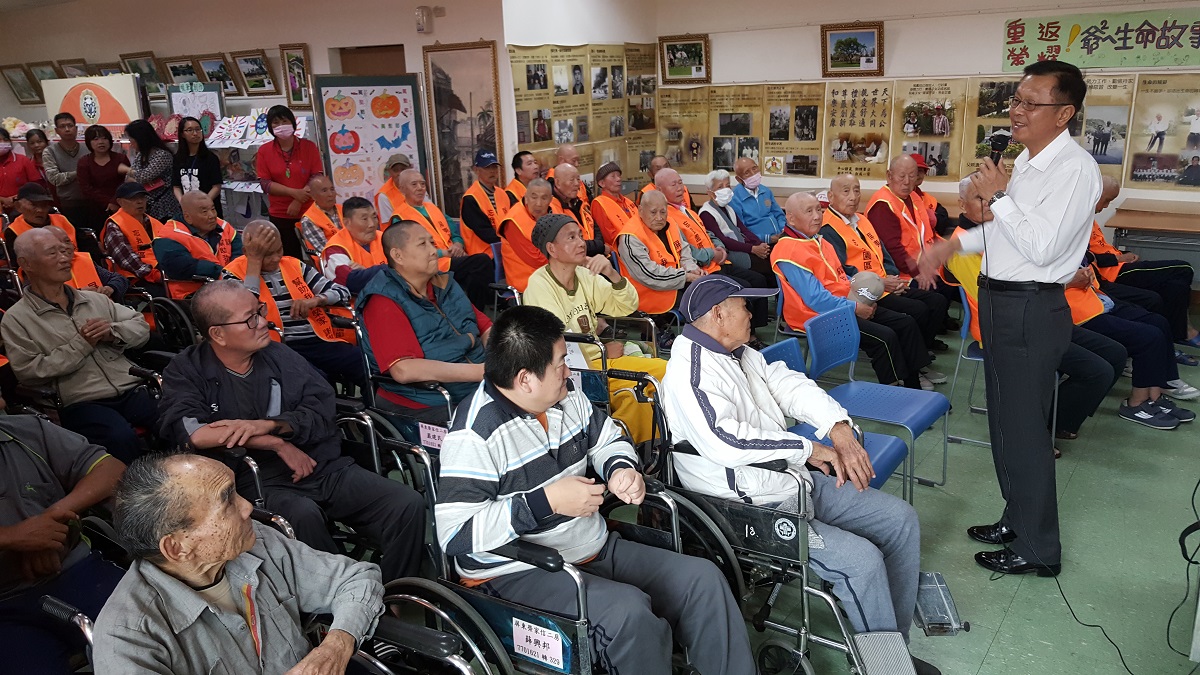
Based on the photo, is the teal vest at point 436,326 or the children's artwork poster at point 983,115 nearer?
the teal vest at point 436,326

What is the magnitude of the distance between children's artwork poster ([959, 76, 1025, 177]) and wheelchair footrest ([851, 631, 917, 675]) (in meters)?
5.42

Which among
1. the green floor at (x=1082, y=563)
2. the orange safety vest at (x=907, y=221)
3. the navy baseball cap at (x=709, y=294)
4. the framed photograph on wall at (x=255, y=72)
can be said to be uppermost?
the framed photograph on wall at (x=255, y=72)

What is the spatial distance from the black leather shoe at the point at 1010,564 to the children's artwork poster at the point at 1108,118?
4.63 m

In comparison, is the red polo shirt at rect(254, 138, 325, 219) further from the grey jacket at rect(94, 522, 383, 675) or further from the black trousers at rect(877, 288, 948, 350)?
the grey jacket at rect(94, 522, 383, 675)

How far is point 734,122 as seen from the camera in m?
7.85

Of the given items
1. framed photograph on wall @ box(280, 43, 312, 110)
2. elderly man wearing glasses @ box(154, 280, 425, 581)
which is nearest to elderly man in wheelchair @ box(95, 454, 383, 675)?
elderly man wearing glasses @ box(154, 280, 425, 581)

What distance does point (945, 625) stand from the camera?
238cm

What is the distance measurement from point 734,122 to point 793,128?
1.93 ft

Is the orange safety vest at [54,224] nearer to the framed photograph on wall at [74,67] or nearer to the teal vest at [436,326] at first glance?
the teal vest at [436,326]

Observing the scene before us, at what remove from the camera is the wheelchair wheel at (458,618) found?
1.82 meters

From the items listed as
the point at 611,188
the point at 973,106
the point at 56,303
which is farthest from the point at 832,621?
the point at 973,106

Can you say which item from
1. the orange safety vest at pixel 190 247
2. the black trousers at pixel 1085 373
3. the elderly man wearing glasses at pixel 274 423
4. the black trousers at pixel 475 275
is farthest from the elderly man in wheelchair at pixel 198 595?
the black trousers at pixel 475 275

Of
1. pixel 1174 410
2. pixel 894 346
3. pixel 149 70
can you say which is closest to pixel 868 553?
pixel 894 346

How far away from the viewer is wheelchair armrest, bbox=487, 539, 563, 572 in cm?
177
